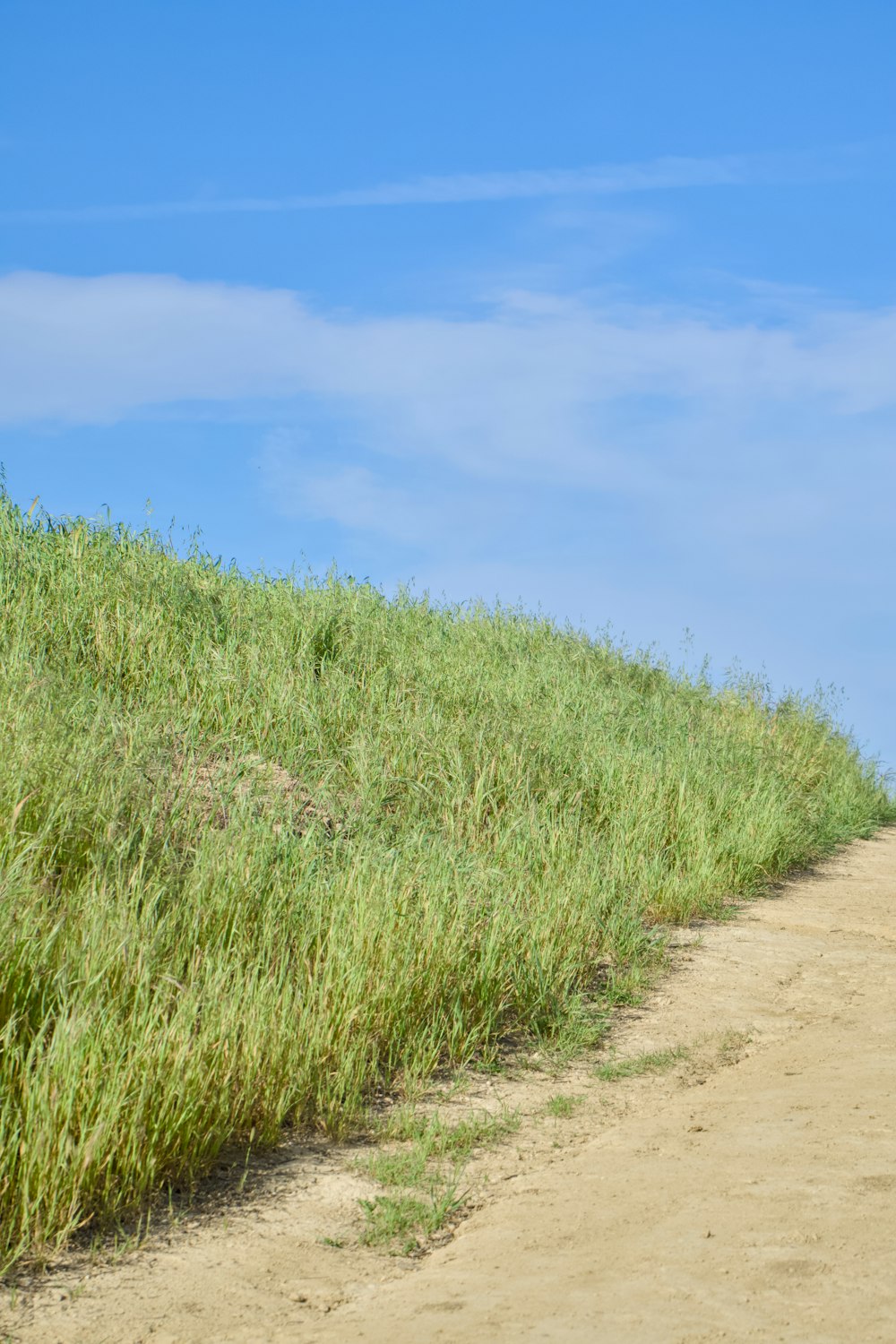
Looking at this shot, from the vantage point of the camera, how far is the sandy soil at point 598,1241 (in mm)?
2447

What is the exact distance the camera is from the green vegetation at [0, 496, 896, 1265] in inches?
130

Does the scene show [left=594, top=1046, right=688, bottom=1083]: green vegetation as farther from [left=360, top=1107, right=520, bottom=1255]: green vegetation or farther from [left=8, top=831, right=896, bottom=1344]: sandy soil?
[left=360, top=1107, right=520, bottom=1255]: green vegetation

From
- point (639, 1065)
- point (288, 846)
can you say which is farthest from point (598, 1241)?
point (288, 846)

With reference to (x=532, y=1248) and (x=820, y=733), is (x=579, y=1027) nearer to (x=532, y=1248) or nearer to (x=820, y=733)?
(x=532, y=1248)

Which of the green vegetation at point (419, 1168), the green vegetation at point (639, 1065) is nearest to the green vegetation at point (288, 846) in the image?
the green vegetation at point (419, 1168)

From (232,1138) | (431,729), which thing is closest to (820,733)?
(431,729)

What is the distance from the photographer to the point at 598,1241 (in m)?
2.82

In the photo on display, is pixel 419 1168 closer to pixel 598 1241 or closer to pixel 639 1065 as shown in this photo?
pixel 598 1241

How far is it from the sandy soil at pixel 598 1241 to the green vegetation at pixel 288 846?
0.27m

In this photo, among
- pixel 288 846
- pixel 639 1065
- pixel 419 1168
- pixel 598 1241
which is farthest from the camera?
pixel 288 846

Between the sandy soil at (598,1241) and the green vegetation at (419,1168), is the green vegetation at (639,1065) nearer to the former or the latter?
the sandy soil at (598,1241)

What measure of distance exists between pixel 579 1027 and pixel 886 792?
8.40 meters

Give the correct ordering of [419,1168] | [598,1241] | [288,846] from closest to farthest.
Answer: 1. [598,1241]
2. [419,1168]
3. [288,846]

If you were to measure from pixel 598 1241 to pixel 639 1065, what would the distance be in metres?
1.67
